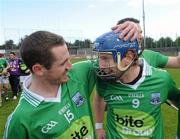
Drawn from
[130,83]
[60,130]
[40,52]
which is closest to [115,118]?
[130,83]

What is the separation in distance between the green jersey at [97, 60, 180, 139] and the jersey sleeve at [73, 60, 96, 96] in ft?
0.43

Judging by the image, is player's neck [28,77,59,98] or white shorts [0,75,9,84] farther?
white shorts [0,75,9,84]

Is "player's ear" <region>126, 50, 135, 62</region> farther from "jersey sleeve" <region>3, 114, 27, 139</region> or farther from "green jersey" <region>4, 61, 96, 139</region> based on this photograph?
"jersey sleeve" <region>3, 114, 27, 139</region>

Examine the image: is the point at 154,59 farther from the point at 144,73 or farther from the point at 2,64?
the point at 2,64

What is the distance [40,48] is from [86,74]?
0.65 metres

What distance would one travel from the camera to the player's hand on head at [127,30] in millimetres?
3273

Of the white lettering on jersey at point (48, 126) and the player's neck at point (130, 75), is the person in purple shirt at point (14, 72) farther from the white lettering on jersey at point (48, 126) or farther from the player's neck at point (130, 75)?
the white lettering on jersey at point (48, 126)

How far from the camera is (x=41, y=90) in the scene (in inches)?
123

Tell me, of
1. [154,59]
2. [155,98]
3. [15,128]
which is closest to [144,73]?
[155,98]

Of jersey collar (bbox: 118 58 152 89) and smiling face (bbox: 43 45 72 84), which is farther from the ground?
smiling face (bbox: 43 45 72 84)

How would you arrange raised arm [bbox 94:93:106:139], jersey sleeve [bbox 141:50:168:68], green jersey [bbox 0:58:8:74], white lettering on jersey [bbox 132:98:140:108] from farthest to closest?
green jersey [bbox 0:58:8:74] → raised arm [bbox 94:93:106:139] → jersey sleeve [bbox 141:50:168:68] → white lettering on jersey [bbox 132:98:140:108]

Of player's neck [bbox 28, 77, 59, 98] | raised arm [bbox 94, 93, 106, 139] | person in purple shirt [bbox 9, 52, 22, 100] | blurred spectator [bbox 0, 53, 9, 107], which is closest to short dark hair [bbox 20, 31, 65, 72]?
player's neck [bbox 28, 77, 59, 98]

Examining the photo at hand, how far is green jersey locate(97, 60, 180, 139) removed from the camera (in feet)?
11.3

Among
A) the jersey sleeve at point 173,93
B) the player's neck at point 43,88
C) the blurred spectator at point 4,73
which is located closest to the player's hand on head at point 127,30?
the jersey sleeve at point 173,93
